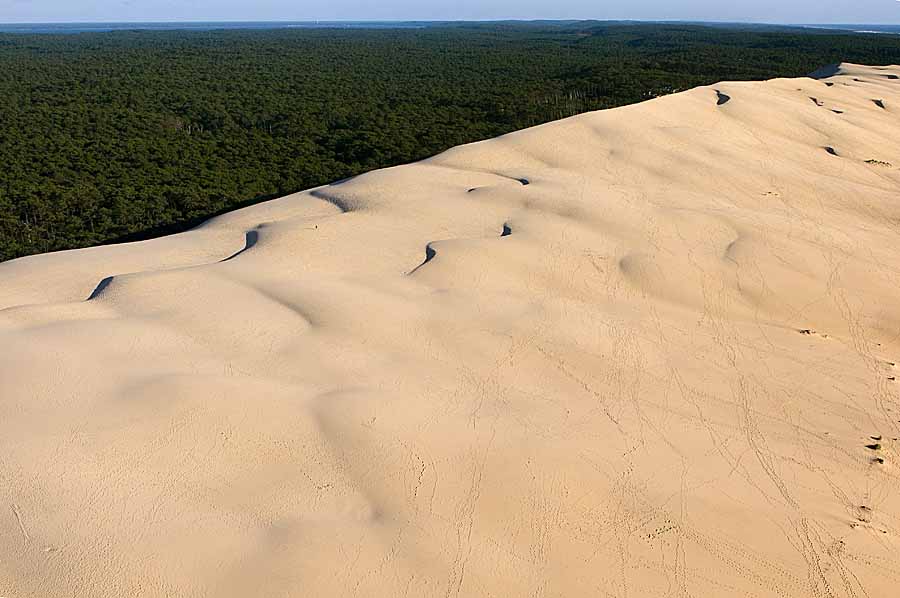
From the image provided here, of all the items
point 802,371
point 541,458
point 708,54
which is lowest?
point 708,54

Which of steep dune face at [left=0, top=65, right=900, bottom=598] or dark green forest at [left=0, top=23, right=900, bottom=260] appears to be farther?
dark green forest at [left=0, top=23, right=900, bottom=260]

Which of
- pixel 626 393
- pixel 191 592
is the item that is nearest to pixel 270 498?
pixel 191 592

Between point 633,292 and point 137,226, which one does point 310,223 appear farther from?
point 137,226

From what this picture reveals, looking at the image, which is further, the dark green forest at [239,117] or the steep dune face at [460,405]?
the dark green forest at [239,117]

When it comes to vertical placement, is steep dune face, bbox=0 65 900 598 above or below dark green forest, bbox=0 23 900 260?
above

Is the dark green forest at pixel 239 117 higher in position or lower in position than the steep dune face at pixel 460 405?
lower
